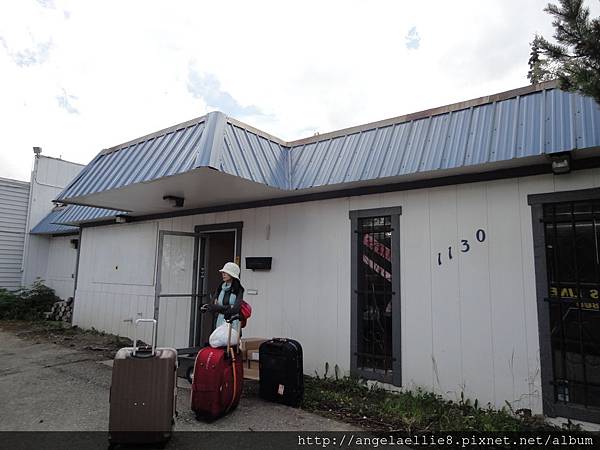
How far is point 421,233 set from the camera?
4.30 m

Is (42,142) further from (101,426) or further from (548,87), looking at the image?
(548,87)

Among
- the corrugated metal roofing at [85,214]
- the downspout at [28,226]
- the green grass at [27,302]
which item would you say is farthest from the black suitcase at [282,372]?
the downspout at [28,226]

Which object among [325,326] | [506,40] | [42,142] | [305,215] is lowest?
[325,326]

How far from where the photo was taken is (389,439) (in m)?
3.14

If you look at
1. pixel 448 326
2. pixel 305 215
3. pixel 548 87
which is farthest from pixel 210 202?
pixel 548 87

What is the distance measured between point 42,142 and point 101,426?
11.8m

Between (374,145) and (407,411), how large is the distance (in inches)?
121

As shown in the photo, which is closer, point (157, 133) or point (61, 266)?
point (157, 133)

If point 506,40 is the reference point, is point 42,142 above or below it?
above

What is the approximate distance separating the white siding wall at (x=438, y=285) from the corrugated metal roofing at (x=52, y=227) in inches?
309

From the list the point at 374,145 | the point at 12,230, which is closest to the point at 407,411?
the point at 374,145

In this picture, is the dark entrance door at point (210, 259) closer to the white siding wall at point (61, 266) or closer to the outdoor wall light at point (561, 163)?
the outdoor wall light at point (561, 163)

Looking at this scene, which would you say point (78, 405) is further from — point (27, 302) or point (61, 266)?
point (61, 266)

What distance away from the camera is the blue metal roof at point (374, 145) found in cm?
338
